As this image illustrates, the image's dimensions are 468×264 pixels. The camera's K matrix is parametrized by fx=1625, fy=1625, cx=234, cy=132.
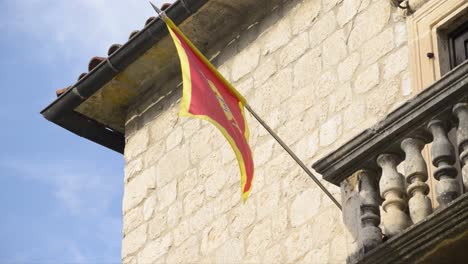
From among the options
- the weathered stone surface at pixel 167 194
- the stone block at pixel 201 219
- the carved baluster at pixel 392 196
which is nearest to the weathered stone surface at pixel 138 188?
the weathered stone surface at pixel 167 194

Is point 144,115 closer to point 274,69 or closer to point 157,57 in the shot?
point 157,57

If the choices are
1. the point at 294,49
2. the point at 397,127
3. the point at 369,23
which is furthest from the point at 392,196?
the point at 294,49

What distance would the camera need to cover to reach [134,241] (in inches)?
488

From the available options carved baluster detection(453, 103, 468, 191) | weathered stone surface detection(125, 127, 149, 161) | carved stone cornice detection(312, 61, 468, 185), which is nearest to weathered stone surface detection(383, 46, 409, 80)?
carved stone cornice detection(312, 61, 468, 185)

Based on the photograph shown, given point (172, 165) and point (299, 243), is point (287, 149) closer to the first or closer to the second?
point (299, 243)

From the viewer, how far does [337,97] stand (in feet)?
36.4

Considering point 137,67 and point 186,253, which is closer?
point 186,253

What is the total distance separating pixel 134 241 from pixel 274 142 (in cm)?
161

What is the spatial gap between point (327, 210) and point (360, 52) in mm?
1186

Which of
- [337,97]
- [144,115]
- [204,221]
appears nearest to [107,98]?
[144,115]

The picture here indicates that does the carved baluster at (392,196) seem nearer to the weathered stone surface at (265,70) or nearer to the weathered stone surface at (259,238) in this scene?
the weathered stone surface at (259,238)

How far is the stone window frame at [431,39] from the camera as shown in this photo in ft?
34.4

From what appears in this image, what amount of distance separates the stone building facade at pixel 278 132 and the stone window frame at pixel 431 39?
0.10ft

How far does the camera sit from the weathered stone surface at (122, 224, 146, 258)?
12328 millimetres
